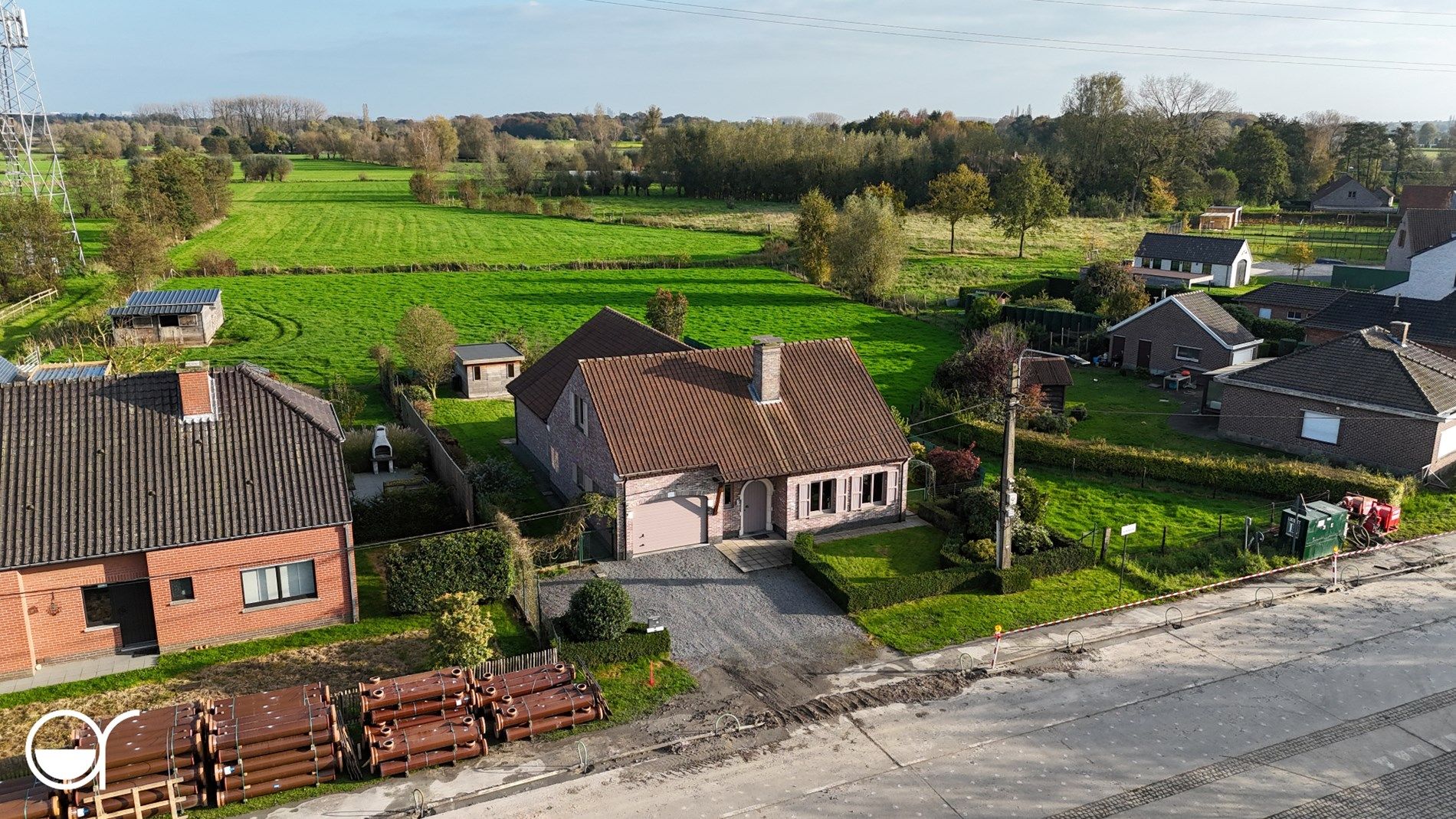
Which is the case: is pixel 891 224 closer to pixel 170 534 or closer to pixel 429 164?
pixel 170 534

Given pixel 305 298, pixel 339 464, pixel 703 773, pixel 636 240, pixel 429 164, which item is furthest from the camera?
pixel 429 164

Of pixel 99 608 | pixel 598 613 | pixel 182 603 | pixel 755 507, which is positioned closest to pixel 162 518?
pixel 182 603

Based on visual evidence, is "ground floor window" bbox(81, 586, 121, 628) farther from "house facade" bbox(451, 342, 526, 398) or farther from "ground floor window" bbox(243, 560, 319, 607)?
"house facade" bbox(451, 342, 526, 398)

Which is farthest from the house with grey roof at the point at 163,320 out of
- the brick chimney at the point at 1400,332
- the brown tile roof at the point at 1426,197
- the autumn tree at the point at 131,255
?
the brown tile roof at the point at 1426,197

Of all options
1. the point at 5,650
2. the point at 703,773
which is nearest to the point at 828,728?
the point at 703,773

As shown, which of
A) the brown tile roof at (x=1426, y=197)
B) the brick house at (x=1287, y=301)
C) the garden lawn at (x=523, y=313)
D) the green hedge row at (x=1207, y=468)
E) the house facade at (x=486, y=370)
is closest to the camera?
the green hedge row at (x=1207, y=468)

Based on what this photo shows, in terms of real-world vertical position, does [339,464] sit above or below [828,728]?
above

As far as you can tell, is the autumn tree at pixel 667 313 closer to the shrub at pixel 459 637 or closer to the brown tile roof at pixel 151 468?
the brown tile roof at pixel 151 468
